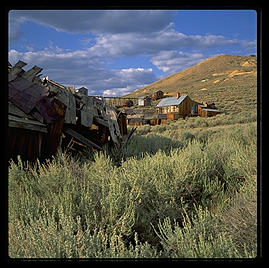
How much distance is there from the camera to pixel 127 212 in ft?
9.80

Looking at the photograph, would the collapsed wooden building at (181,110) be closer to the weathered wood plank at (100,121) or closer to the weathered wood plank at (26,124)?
the weathered wood plank at (100,121)

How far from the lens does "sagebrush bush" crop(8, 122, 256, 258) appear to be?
2172 millimetres

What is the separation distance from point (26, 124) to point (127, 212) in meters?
2.68

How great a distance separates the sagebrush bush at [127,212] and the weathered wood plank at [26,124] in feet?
2.40

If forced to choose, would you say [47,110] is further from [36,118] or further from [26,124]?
[26,124]

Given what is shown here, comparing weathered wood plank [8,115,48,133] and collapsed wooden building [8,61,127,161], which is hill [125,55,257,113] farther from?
weathered wood plank [8,115,48,133]

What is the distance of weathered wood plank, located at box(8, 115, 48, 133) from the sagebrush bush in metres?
0.73

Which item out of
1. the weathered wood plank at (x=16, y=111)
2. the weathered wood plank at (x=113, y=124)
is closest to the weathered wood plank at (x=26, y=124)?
the weathered wood plank at (x=16, y=111)

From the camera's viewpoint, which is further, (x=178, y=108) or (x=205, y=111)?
(x=178, y=108)

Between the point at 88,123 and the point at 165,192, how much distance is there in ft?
12.4

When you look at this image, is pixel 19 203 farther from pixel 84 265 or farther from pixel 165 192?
pixel 84 265

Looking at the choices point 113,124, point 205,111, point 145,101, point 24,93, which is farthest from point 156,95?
point 24,93
